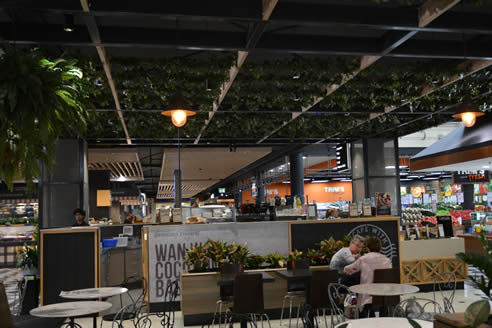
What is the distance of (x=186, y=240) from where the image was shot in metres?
7.86

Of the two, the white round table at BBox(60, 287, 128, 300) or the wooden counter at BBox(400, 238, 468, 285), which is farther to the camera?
the wooden counter at BBox(400, 238, 468, 285)

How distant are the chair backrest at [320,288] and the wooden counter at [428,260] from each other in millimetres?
3495

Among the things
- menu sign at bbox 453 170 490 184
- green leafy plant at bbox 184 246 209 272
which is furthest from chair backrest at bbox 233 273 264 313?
menu sign at bbox 453 170 490 184

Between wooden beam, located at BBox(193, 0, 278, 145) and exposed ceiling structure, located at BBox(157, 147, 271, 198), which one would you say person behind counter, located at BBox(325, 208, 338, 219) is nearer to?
wooden beam, located at BBox(193, 0, 278, 145)

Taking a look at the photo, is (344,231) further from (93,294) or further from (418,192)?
(418,192)

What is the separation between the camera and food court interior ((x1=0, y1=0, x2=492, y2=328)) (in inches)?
169

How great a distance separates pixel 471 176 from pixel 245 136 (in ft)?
31.6

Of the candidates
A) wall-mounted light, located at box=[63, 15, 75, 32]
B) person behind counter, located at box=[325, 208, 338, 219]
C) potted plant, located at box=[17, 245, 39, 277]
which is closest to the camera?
wall-mounted light, located at box=[63, 15, 75, 32]

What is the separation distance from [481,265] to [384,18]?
3.83 m

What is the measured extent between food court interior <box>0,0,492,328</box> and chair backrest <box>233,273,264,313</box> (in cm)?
1

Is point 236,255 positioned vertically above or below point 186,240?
below

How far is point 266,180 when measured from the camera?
2128cm

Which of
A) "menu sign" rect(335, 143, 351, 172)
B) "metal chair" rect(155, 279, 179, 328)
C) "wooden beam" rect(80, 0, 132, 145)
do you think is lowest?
"metal chair" rect(155, 279, 179, 328)

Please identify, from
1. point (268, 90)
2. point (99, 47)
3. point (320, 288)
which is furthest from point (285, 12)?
point (268, 90)
